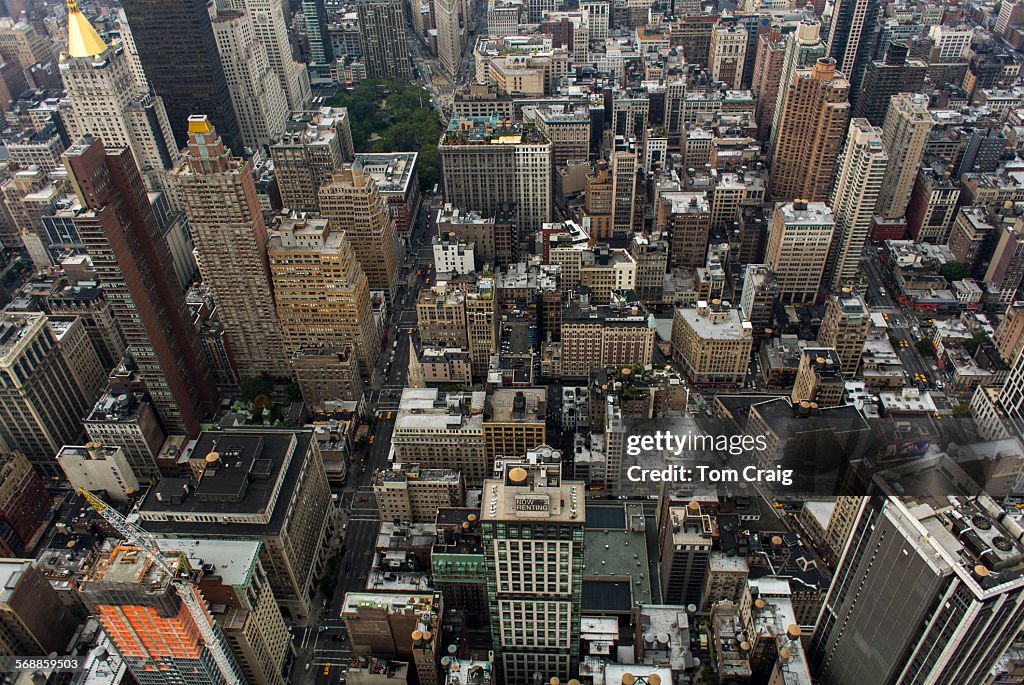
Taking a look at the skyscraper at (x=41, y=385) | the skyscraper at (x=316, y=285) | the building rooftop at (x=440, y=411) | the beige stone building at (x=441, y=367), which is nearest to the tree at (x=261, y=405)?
the skyscraper at (x=316, y=285)

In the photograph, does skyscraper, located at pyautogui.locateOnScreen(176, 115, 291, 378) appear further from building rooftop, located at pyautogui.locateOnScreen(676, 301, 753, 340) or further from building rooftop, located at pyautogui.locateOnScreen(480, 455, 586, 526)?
building rooftop, located at pyautogui.locateOnScreen(480, 455, 586, 526)

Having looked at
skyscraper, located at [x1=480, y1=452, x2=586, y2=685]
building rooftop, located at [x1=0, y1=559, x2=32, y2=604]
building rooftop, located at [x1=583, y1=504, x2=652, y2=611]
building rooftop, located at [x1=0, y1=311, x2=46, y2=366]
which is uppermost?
skyscraper, located at [x1=480, y1=452, x2=586, y2=685]

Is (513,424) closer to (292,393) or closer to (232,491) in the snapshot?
(232,491)

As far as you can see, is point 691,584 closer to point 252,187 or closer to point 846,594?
point 846,594

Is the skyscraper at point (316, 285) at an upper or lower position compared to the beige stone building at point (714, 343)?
upper

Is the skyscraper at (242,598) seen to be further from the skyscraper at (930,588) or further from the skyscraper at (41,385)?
the skyscraper at (930,588)

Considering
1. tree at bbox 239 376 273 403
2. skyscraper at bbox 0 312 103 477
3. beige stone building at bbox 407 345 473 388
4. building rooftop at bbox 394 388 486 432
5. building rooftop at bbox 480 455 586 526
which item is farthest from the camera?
tree at bbox 239 376 273 403

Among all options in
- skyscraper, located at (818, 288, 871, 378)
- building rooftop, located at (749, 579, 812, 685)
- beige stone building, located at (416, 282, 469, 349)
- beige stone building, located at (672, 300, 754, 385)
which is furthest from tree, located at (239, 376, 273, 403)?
skyscraper, located at (818, 288, 871, 378)
